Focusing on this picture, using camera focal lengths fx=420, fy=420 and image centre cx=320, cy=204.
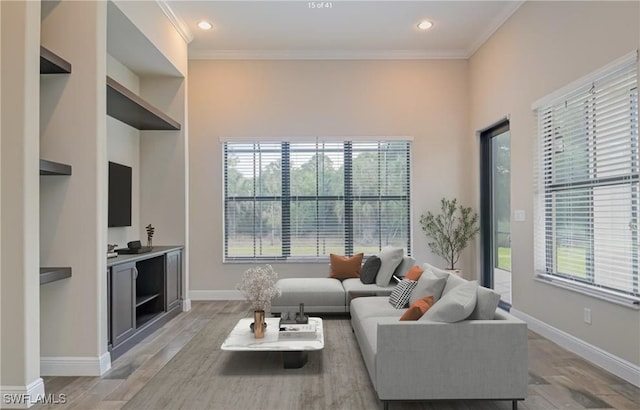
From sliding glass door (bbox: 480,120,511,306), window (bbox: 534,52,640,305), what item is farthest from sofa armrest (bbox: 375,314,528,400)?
sliding glass door (bbox: 480,120,511,306)

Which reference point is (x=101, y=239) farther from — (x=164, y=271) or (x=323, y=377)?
(x=323, y=377)

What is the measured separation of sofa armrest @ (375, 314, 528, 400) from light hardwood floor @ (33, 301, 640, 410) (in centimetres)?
24

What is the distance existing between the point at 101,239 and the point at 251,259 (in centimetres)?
312

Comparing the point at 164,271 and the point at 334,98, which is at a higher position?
the point at 334,98

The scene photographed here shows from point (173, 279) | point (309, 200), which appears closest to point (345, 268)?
point (309, 200)

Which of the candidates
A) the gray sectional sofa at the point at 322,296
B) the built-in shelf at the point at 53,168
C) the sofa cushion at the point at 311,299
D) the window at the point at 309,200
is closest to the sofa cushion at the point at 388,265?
the gray sectional sofa at the point at 322,296

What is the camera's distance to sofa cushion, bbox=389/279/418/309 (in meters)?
3.87

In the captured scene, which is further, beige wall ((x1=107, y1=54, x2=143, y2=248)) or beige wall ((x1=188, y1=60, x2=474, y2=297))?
beige wall ((x1=188, y1=60, x2=474, y2=297))

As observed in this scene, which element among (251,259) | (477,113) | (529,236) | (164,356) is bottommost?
(164,356)

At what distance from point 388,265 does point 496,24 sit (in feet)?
11.2

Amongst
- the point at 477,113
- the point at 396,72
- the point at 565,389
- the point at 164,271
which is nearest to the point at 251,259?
the point at 164,271

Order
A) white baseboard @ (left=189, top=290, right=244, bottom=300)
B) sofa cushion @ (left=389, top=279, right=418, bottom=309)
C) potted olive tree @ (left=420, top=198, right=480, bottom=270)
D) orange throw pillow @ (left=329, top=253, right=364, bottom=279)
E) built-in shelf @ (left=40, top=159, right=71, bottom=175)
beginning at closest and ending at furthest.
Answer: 1. built-in shelf @ (left=40, top=159, right=71, bottom=175)
2. sofa cushion @ (left=389, top=279, right=418, bottom=309)
3. orange throw pillow @ (left=329, top=253, right=364, bottom=279)
4. potted olive tree @ (left=420, top=198, right=480, bottom=270)
5. white baseboard @ (left=189, top=290, right=244, bottom=300)

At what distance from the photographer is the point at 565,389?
3020 mm

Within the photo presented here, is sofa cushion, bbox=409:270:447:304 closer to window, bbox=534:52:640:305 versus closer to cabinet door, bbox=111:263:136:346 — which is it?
window, bbox=534:52:640:305
